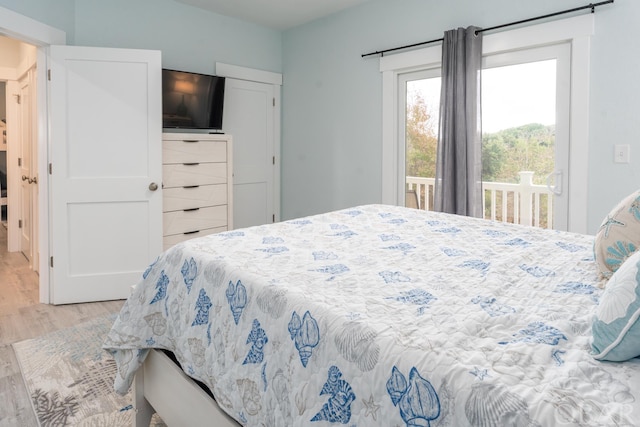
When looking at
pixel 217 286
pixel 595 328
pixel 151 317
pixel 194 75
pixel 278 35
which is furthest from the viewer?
pixel 278 35

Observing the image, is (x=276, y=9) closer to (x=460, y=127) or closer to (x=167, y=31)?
(x=167, y=31)

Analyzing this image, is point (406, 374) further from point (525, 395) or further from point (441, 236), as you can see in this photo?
point (441, 236)

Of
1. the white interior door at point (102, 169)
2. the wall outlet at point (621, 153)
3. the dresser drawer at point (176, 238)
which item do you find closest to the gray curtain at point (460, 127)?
the wall outlet at point (621, 153)

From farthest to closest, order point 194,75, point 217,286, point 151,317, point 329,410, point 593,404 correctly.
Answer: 1. point 194,75
2. point 151,317
3. point 217,286
4. point 329,410
5. point 593,404

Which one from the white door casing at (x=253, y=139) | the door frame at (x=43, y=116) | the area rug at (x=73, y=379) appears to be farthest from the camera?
the white door casing at (x=253, y=139)

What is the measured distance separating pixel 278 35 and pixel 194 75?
1.34 metres

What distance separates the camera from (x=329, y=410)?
1011mm

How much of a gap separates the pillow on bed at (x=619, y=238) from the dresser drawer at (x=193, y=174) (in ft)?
10.5

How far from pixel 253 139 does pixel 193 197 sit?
116cm

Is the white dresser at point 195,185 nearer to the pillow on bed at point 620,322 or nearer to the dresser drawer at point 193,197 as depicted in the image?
the dresser drawer at point 193,197

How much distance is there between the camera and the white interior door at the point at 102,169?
338 cm

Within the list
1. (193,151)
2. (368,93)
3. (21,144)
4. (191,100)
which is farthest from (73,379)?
(21,144)

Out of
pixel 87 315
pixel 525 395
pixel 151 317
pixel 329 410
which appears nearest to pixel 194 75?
pixel 87 315

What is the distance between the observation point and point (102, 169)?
351cm
